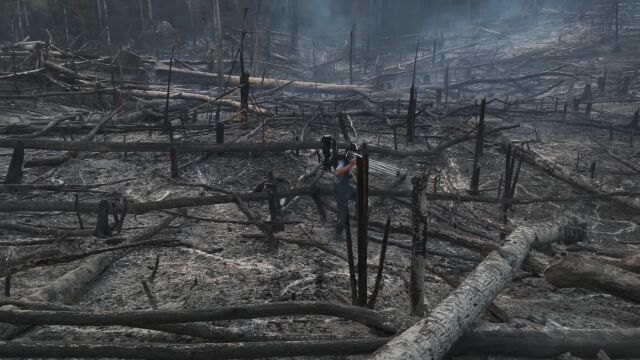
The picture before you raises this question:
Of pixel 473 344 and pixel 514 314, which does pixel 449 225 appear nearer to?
pixel 514 314

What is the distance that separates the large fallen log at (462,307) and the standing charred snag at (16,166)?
7542 mm

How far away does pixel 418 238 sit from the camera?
3.50 metres

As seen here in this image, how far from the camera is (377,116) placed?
545 inches

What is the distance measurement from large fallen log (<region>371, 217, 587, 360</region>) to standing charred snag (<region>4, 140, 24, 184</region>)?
7542 millimetres

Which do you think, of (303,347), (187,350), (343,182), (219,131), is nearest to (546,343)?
(303,347)

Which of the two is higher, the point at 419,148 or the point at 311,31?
the point at 311,31

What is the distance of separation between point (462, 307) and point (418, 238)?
23.4 inches

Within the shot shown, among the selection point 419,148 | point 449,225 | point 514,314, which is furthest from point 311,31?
point 514,314

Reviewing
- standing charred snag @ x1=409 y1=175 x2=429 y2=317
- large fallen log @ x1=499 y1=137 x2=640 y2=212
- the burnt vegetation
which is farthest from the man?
large fallen log @ x1=499 y1=137 x2=640 y2=212

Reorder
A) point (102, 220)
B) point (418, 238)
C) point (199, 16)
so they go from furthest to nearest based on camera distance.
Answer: point (199, 16) < point (102, 220) < point (418, 238)

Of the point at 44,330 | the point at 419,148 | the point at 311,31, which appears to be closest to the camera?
the point at 44,330

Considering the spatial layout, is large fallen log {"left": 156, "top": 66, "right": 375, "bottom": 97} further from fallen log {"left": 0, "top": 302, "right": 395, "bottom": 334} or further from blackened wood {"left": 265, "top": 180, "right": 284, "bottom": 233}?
fallen log {"left": 0, "top": 302, "right": 395, "bottom": 334}

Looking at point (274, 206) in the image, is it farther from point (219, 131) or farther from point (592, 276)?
point (592, 276)

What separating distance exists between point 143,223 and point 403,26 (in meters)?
35.7
